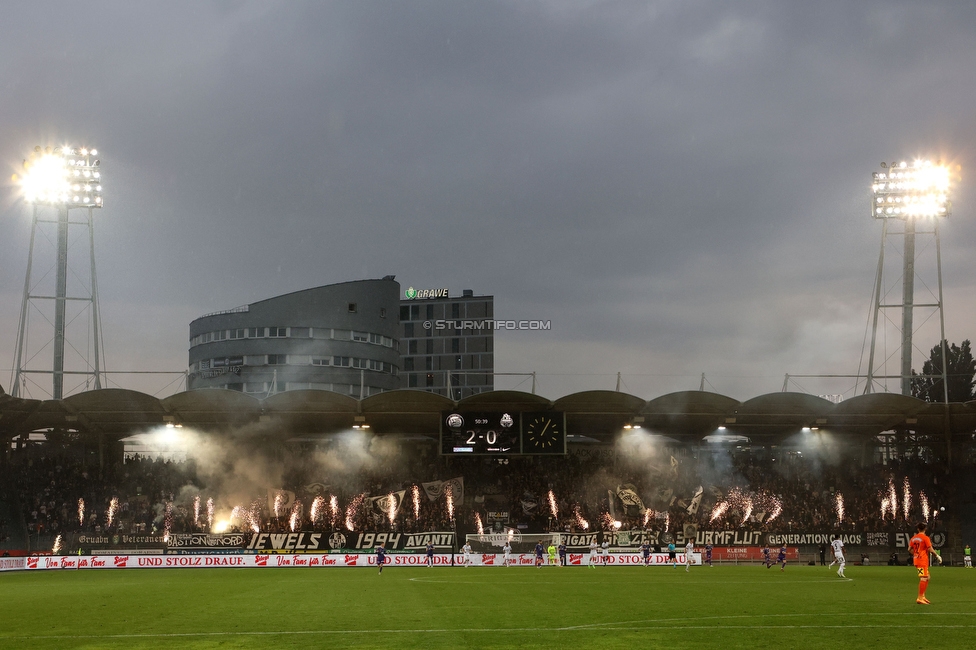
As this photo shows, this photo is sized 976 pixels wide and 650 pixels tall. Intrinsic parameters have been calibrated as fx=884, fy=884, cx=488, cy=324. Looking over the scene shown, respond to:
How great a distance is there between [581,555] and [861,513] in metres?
23.5

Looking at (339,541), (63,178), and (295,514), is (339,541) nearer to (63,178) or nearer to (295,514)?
(295,514)

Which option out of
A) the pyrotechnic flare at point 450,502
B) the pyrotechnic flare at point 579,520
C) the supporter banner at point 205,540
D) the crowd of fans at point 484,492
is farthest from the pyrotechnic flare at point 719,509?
the supporter banner at point 205,540

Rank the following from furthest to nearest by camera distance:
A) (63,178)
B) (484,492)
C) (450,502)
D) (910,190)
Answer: (484,492) < (450,502) < (910,190) < (63,178)

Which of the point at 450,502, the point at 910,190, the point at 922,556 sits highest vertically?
the point at 910,190

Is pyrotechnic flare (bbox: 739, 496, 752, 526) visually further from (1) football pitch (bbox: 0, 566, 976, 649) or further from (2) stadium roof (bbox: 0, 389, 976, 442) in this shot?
(1) football pitch (bbox: 0, 566, 976, 649)

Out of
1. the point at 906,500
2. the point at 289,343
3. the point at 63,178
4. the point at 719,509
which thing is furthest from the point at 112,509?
the point at 906,500

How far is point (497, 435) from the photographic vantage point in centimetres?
5697

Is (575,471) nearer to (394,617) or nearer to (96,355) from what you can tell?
(96,355)

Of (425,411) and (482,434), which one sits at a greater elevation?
(425,411)

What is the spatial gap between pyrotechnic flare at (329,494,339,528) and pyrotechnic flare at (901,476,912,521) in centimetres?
4053

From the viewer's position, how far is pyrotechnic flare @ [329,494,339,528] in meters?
63.3

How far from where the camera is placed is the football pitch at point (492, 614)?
672 inches

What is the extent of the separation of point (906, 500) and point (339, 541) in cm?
4038

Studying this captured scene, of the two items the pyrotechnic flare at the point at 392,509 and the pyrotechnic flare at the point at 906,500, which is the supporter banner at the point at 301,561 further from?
the pyrotechnic flare at the point at 906,500
